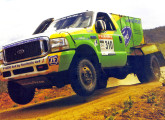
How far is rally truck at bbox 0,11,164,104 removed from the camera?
5.90 metres

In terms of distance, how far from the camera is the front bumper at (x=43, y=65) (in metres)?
5.76

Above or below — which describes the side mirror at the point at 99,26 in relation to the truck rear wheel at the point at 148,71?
above

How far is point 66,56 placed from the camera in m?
5.85

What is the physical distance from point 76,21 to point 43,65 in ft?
6.61

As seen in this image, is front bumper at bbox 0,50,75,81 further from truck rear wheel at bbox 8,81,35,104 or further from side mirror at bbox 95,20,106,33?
side mirror at bbox 95,20,106,33

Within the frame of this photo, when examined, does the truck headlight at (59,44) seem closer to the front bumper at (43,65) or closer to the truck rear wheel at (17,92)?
the front bumper at (43,65)

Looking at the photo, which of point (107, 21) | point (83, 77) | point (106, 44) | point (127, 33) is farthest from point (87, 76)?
point (127, 33)

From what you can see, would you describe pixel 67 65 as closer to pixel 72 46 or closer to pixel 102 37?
pixel 72 46

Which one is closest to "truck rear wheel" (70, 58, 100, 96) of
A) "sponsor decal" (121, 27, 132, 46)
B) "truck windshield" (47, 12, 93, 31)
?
"truck windshield" (47, 12, 93, 31)

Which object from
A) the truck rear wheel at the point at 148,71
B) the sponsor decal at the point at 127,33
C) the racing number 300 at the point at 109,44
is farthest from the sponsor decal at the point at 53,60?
the truck rear wheel at the point at 148,71

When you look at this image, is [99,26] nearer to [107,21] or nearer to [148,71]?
[107,21]

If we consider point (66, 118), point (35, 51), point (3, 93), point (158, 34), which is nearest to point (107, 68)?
point (35, 51)

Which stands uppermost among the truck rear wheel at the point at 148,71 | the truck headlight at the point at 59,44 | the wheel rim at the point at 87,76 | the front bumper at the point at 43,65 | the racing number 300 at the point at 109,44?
the truck headlight at the point at 59,44

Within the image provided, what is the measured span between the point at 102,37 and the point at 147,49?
3.17m
